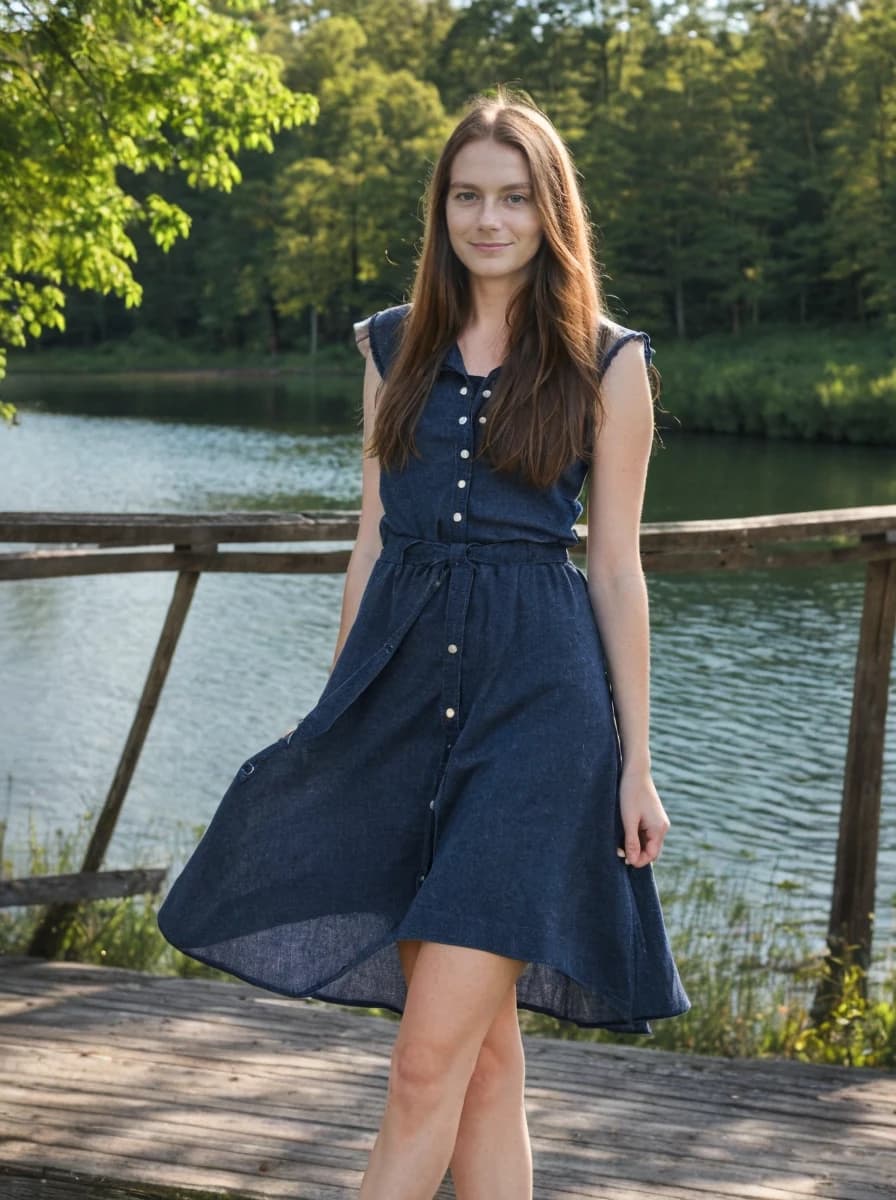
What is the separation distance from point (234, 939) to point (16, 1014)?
1433 mm

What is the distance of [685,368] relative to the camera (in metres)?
34.7

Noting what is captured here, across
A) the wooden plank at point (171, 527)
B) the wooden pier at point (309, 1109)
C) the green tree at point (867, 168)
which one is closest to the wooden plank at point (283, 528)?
the wooden plank at point (171, 527)

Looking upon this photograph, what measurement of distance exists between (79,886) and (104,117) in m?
3.94

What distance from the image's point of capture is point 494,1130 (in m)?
2.32

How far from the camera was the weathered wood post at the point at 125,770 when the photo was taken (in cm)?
416

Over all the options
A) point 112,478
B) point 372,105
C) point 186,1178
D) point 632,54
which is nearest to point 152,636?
point 112,478

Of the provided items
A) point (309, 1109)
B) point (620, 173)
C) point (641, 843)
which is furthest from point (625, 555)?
point (620, 173)

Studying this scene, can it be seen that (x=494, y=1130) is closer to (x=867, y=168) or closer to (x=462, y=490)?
(x=462, y=490)

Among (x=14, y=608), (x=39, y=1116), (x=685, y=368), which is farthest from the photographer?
(x=685, y=368)

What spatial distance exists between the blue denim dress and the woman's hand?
20mm

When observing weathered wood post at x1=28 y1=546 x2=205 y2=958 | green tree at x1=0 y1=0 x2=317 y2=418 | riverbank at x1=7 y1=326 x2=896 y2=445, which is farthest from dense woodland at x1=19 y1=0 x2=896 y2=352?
weathered wood post at x1=28 y1=546 x2=205 y2=958

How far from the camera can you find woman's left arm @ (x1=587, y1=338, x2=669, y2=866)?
2332mm

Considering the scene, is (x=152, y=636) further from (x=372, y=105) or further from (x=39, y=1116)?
(x=372, y=105)

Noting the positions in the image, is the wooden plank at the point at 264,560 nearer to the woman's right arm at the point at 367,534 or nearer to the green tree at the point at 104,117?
the woman's right arm at the point at 367,534
